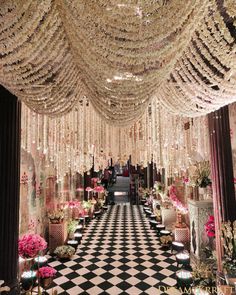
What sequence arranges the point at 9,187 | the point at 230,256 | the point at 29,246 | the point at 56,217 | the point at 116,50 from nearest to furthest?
the point at 116,50
the point at 230,256
the point at 9,187
the point at 29,246
the point at 56,217

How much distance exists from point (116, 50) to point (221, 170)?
323 cm

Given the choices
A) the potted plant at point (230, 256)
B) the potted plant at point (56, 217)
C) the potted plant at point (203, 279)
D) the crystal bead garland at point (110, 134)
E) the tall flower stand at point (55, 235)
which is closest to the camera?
the potted plant at point (230, 256)

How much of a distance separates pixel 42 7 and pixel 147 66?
768mm

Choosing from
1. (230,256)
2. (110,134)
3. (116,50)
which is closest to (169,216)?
(110,134)

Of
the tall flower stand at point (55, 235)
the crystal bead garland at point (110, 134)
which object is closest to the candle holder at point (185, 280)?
the crystal bead garland at point (110, 134)

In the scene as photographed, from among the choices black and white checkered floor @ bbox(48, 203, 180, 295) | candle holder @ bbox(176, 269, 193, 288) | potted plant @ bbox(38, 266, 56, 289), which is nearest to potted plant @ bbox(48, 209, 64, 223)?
black and white checkered floor @ bbox(48, 203, 180, 295)

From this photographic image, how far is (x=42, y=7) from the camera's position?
127 cm

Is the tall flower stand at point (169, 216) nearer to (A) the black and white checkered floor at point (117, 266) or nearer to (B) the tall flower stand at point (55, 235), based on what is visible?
(A) the black and white checkered floor at point (117, 266)

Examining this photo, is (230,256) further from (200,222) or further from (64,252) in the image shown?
(64,252)

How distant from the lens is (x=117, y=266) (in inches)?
236

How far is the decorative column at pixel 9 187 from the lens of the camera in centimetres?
323

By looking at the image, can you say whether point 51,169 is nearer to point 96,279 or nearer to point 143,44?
point 96,279

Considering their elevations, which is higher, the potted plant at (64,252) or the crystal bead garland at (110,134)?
the crystal bead garland at (110,134)

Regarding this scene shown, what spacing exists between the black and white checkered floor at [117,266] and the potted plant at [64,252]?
0.16 meters
